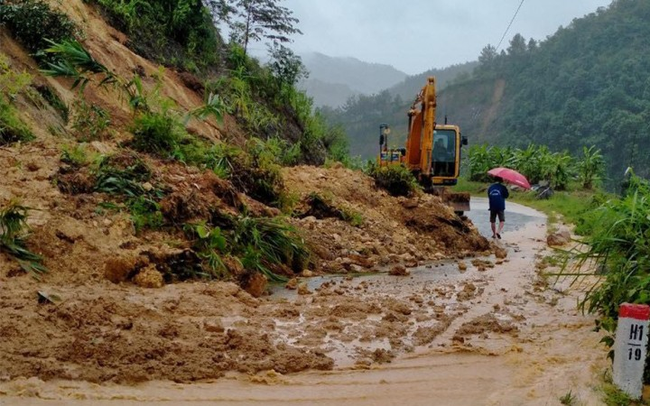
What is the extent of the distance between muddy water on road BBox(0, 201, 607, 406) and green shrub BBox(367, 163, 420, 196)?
660 centimetres

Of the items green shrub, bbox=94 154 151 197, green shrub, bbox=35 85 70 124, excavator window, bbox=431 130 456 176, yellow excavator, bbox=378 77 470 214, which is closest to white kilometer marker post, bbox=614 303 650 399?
green shrub, bbox=94 154 151 197

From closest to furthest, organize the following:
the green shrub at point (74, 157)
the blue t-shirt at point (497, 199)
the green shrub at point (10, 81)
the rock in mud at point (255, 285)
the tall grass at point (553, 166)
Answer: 1. the rock in mud at point (255, 285)
2. the green shrub at point (74, 157)
3. the green shrub at point (10, 81)
4. the blue t-shirt at point (497, 199)
5. the tall grass at point (553, 166)

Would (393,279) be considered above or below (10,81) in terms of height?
below

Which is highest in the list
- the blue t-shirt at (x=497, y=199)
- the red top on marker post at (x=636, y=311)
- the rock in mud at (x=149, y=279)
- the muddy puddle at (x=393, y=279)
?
the blue t-shirt at (x=497, y=199)

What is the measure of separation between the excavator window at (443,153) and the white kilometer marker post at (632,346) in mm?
14235

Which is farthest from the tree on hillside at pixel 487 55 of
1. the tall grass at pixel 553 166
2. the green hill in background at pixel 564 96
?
the tall grass at pixel 553 166

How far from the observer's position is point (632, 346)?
376cm

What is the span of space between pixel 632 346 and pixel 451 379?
1181mm

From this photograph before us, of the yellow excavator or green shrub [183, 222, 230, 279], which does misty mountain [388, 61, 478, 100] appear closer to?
the yellow excavator

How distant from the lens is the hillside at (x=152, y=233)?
427 cm

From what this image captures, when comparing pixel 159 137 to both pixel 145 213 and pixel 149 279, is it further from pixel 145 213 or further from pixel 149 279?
pixel 149 279

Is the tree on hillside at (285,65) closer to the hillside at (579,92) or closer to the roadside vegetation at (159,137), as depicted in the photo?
the roadside vegetation at (159,137)

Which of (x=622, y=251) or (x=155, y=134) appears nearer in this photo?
(x=622, y=251)

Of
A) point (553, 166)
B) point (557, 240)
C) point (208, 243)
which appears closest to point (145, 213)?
point (208, 243)
